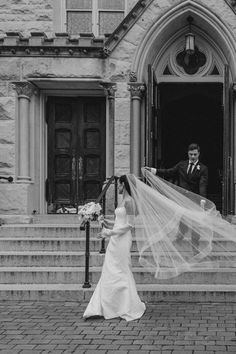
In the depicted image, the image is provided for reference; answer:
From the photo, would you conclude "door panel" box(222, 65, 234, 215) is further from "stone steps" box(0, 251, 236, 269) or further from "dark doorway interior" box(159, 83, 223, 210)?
"dark doorway interior" box(159, 83, 223, 210)

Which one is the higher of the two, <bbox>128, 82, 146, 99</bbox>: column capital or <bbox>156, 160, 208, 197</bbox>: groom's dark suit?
<bbox>128, 82, 146, 99</bbox>: column capital

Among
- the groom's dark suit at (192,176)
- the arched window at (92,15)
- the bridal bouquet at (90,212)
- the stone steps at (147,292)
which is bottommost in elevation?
the stone steps at (147,292)

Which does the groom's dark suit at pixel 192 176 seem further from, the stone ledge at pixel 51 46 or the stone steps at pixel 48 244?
the stone ledge at pixel 51 46

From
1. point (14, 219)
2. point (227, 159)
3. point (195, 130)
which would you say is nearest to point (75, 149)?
point (14, 219)

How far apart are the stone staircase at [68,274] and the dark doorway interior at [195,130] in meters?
5.30

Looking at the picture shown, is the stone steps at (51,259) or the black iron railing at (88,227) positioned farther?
the stone steps at (51,259)

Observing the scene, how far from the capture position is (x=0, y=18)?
1320 centimetres

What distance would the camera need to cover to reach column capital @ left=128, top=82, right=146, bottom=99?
1220 centimetres

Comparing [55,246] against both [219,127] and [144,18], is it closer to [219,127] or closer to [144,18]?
[144,18]

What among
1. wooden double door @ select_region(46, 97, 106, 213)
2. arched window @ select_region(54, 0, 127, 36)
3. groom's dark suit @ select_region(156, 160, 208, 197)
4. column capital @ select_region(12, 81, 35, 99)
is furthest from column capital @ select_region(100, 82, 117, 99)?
groom's dark suit @ select_region(156, 160, 208, 197)

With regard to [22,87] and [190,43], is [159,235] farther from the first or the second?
[22,87]

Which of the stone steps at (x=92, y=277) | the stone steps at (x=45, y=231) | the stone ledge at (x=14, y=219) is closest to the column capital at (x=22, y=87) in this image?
the stone ledge at (x=14, y=219)

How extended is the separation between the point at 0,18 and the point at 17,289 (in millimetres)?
6939

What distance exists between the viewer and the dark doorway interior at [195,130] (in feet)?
50.5
